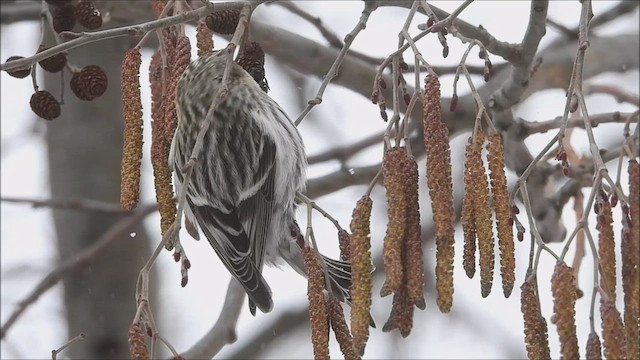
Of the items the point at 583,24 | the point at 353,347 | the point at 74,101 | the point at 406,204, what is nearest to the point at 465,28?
the point at 583,24

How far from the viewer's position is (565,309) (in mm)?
1639

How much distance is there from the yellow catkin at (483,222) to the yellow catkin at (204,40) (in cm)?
69

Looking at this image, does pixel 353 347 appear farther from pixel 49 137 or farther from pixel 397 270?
pixel 49 137

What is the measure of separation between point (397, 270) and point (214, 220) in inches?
57.4

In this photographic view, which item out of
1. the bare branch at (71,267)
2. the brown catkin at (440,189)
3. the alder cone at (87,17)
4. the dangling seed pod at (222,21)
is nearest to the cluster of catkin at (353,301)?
the brown catkin at (440,189)

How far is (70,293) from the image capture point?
4.07 m

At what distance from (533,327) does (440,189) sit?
11.0 inches

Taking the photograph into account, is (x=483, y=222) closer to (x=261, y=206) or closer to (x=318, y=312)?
(x=318, y=312)

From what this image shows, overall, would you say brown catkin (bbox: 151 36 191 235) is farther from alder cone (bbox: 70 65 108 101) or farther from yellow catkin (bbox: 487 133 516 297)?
yellow catkin (bbox: 487 133 516 297)

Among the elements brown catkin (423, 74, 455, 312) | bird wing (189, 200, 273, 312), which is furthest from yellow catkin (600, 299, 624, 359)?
bird wing (189, 200, 273, 312)

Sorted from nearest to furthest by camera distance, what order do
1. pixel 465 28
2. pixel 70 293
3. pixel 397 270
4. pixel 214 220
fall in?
pixel 397 270, pixel 465 28, pixel 214 220, pixel 70 293

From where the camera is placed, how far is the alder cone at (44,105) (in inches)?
97.2

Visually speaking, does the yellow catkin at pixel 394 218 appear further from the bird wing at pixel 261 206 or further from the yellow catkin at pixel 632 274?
the bird wing at pixel 261 206

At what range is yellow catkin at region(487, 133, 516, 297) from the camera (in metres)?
1.81
